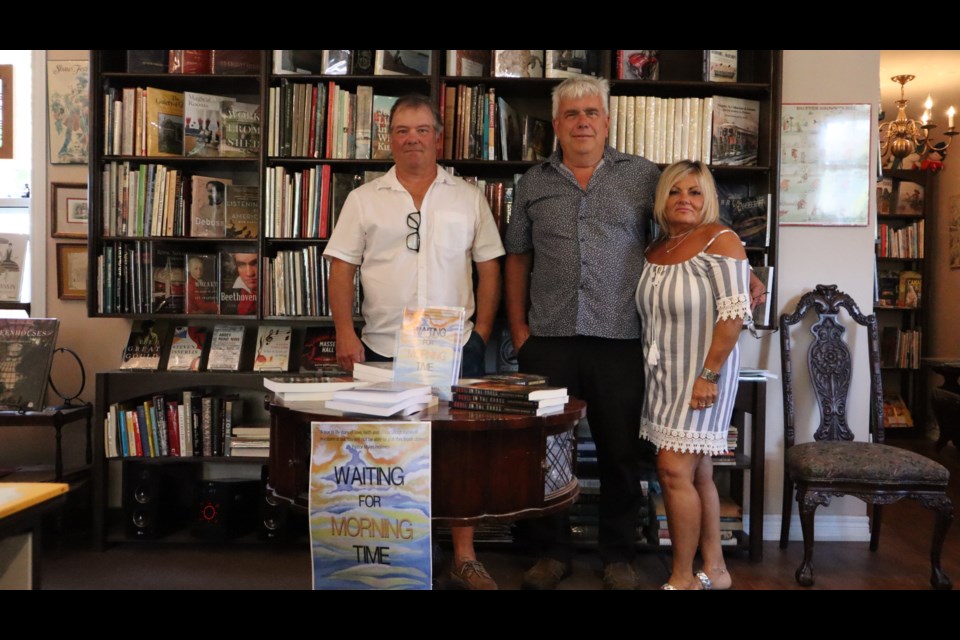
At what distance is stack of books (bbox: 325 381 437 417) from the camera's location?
5.49ft

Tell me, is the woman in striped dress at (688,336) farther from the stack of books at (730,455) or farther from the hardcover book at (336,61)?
the hardcover book at (336,61)

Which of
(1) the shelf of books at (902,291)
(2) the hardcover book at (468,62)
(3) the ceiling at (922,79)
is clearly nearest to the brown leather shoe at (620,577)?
(2) the hardcover book at (468,62)

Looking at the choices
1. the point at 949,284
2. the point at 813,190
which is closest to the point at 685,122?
the point at 813,190

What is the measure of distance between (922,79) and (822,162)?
368 centimetres

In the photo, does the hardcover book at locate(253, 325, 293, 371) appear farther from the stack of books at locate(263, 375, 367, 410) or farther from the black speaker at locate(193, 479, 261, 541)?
the stack of books at locate(263, 375, 367, 410)

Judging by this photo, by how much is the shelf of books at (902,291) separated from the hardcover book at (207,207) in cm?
561

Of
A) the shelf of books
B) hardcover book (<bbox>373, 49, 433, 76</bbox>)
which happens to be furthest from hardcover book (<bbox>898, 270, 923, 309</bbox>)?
hardcover book (<bbox>373, 49, 433, 76</bbox>)

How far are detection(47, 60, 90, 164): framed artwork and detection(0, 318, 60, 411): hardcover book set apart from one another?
742mm

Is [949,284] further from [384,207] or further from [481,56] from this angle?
[384,207]

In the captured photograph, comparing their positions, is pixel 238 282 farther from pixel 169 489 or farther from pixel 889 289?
→ pixel 889 289

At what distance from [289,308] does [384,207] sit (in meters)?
0.73

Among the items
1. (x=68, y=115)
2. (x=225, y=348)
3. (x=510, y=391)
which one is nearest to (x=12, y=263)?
(x=68, y=115)

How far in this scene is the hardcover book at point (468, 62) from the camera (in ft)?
10.0

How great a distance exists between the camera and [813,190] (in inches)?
130
